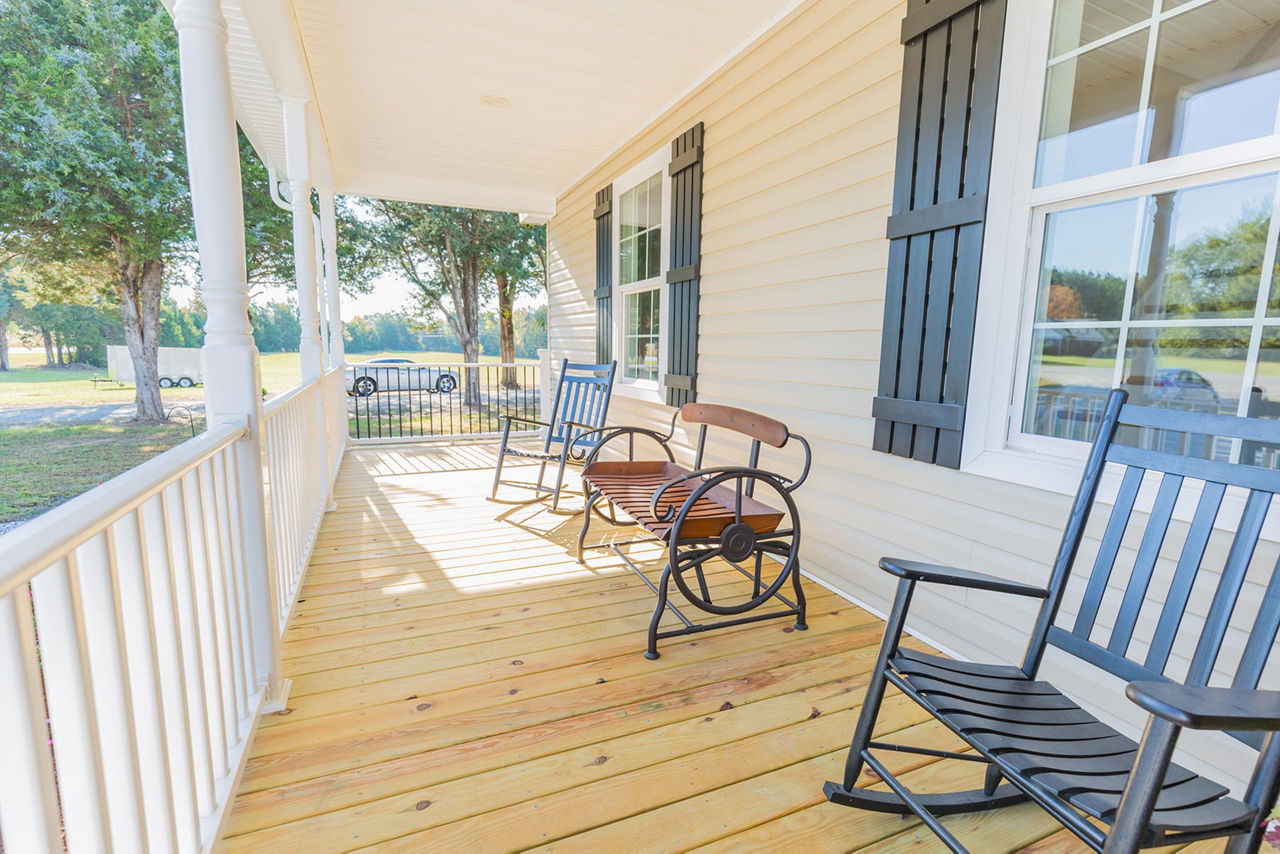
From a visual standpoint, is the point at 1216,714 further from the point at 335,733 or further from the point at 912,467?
the point at 335,733

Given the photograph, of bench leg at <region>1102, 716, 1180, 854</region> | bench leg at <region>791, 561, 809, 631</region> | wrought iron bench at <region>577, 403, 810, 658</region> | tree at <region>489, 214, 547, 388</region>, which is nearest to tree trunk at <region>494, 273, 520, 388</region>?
tree at <region>489, 214, 547, 388</region>

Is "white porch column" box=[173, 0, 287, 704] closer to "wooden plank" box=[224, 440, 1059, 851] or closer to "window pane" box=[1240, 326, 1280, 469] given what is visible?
"wooden plank" box=[224, 440, 1059, 851]

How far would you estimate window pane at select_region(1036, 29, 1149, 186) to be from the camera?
163cm

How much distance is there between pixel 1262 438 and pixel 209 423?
8.12 ft

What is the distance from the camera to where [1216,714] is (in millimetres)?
760

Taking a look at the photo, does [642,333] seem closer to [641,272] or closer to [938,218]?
[641,272]

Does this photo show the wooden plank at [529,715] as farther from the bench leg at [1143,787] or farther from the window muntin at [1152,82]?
the window muntin at [1152,82]

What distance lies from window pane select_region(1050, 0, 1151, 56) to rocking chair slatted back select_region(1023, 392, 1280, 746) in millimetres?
1175

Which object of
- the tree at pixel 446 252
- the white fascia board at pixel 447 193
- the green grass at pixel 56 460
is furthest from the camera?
the tree at pixel 446 252

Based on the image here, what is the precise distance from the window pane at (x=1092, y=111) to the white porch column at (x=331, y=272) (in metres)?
5.54

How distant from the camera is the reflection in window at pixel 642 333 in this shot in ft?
14.9

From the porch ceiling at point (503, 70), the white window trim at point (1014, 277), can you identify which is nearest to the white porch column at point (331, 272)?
the porch ceiling at point (503, 70)

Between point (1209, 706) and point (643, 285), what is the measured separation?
4.17m

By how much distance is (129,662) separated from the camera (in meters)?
1.01
